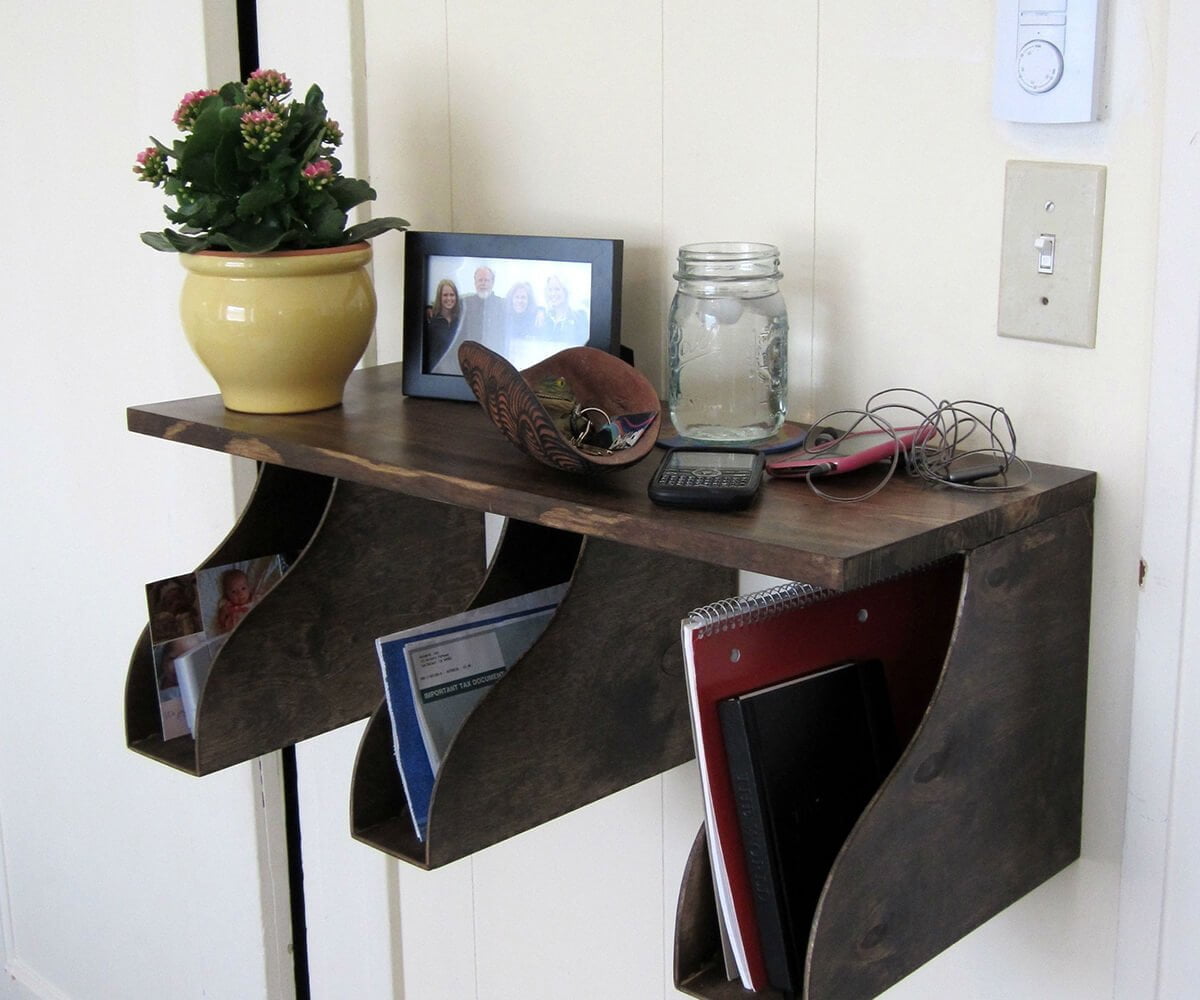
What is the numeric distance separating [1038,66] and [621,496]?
1.22ft

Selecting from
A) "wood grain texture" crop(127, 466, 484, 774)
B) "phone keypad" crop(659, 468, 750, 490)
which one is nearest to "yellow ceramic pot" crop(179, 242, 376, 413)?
"wood grain texture" crop(127, 466, 484, 774)

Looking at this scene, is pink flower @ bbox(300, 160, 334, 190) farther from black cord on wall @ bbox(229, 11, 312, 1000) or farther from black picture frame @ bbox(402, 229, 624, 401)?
black cord on wall @ bbox(229, 11, 312, 1000)

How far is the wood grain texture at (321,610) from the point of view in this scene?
1224mm

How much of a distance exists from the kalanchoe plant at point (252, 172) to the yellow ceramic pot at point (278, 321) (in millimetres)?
18

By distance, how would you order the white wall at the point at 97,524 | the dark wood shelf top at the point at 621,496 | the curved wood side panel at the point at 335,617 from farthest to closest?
the white wall at the point at 97,524
the curved wood side panel at the point at 335,617
the dark wood shelf top at the point at 621,496

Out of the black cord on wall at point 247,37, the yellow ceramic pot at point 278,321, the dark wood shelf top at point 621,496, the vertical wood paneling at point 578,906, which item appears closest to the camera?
the dark wood shelf top at point 621,496

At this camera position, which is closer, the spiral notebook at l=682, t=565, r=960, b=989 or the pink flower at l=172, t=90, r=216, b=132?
the spiral notebook at l=682, t=565, r=960, b=989

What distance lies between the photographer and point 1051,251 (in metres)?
0.94

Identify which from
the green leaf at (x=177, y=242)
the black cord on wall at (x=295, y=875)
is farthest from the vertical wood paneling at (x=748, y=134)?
the black cord on wall at (x=295, y=875)

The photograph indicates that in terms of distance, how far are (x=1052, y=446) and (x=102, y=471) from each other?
1.22 metres

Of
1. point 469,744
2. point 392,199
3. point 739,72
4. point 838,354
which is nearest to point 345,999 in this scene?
point 469,744

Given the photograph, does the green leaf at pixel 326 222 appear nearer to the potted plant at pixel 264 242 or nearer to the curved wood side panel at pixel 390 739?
the potted plant at pixel 264 242

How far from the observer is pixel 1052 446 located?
96 cm

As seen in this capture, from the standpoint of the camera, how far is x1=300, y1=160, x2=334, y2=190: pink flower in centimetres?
111
